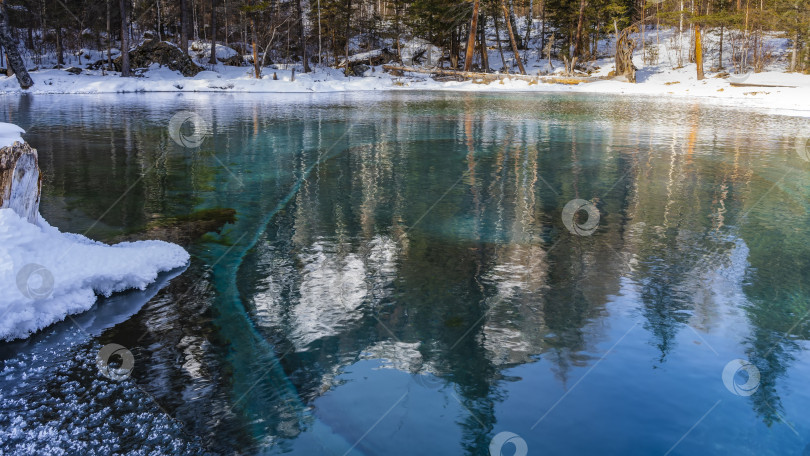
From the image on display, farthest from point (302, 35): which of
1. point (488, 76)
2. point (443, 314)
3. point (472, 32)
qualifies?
point (443, 314)

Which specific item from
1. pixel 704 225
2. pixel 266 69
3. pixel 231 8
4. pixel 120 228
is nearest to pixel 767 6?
pixel 266 69

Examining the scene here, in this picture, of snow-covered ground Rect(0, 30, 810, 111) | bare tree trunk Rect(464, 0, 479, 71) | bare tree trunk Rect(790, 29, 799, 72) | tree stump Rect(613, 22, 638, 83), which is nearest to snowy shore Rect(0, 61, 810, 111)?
snow-covered ground Rect(0, 30, 810, 111)

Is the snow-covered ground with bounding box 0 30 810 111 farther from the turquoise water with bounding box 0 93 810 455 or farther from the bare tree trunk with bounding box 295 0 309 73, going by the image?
the turquoise water with bounding box 0 93 810 455

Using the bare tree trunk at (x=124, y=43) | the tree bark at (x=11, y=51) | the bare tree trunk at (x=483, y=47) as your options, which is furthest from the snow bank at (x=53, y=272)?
the bare tree trunk at (x=483, y=47)

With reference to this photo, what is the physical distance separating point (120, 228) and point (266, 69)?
45.8 m

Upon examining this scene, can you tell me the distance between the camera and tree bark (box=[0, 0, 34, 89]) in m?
32.0

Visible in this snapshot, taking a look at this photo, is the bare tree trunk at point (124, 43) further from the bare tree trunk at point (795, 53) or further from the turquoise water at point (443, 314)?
the bare tree trunk at point (795, 53)

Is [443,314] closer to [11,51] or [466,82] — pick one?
[11,51]

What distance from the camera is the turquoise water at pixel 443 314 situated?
4.29m

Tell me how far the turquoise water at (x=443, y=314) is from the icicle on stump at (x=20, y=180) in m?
1.33

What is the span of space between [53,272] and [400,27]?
207ft

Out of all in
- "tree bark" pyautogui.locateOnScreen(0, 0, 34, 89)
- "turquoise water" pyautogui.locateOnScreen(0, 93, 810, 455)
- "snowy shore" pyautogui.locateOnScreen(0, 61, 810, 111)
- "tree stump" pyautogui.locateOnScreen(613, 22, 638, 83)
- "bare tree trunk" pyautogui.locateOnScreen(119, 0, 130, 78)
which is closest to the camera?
"turquoise water" pyautogui.locateOnScreen(0, 93, 810, 455)

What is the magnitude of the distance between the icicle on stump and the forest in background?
38.7 m

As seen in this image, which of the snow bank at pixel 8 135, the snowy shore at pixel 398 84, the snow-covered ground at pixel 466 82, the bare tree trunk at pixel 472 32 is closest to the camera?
the snow bank at pixel 8 135
